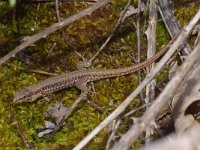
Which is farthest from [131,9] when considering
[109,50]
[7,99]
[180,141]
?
[180,141]

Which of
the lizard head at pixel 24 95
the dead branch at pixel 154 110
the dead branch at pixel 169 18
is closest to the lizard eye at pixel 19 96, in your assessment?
the lizard head at pixel 24 95

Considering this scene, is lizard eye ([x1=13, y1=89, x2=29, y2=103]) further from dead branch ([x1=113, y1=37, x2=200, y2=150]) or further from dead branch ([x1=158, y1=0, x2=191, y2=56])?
dead branch ([x1=113, y1=37, x2=200, y2=150])

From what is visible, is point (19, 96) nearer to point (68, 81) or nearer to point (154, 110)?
point (68, 81)

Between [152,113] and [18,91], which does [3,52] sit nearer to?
[18,91]

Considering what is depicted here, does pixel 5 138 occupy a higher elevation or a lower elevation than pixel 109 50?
lower

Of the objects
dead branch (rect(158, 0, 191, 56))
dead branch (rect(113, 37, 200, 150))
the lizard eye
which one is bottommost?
dead branch (rect(113, 37, 200, 150))

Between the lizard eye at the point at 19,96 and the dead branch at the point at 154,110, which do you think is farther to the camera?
the lizard eye at the point at 19,96

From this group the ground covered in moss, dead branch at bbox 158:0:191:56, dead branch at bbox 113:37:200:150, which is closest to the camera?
dead branch at bbox 113:37:200:150

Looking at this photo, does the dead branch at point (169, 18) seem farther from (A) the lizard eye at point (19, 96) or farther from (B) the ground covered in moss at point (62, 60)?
(A) the lizard eye at point (19, 96)

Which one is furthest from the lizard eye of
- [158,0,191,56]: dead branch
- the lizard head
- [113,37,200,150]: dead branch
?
[113,37,200,150]: dead branch
